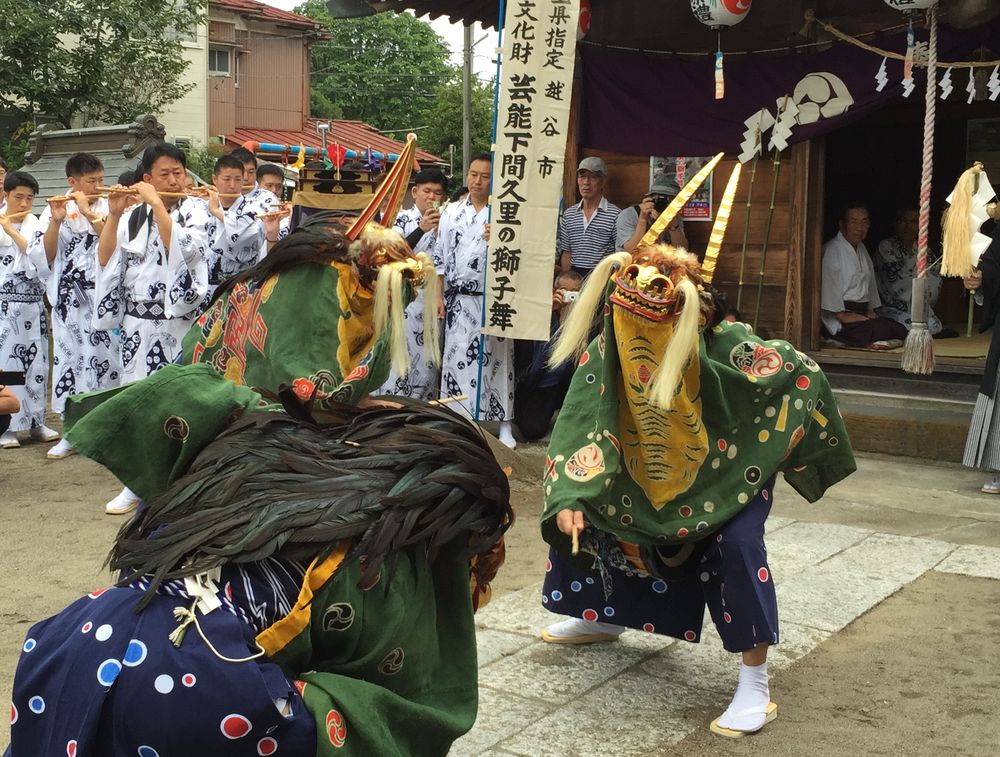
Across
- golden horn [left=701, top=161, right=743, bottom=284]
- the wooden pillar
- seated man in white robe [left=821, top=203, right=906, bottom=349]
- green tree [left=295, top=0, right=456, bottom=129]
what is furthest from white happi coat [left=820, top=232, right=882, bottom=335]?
green tree [left=295, top=0, right=456, bottom=129]

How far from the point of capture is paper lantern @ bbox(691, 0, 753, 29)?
739 centimetres

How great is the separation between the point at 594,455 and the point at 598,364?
0.98 ft

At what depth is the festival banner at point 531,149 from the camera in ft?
22.2

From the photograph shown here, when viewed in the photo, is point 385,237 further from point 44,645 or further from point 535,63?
point 535,63

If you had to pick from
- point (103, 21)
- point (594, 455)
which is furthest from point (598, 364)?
point (103, 21)

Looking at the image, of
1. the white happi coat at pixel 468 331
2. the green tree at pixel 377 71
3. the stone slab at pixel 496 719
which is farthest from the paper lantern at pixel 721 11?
the green tree at pixel 377 71

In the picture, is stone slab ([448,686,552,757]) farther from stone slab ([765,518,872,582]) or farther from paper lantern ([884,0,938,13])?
paper lantern ([884,0,938,13])

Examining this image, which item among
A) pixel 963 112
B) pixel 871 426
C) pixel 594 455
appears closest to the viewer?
pixel 594 455

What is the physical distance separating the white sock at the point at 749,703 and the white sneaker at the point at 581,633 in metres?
0.71

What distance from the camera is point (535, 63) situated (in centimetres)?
A: 679

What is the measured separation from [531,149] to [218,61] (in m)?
22.5

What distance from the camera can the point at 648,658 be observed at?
4.14 meters

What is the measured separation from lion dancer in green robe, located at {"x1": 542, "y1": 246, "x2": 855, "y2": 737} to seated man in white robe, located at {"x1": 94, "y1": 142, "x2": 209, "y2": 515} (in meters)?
3.75

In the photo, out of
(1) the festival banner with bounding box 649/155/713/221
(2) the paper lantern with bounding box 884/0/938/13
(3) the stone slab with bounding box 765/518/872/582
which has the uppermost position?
(2) the paper lantern with bounding box 884/0/938/13
